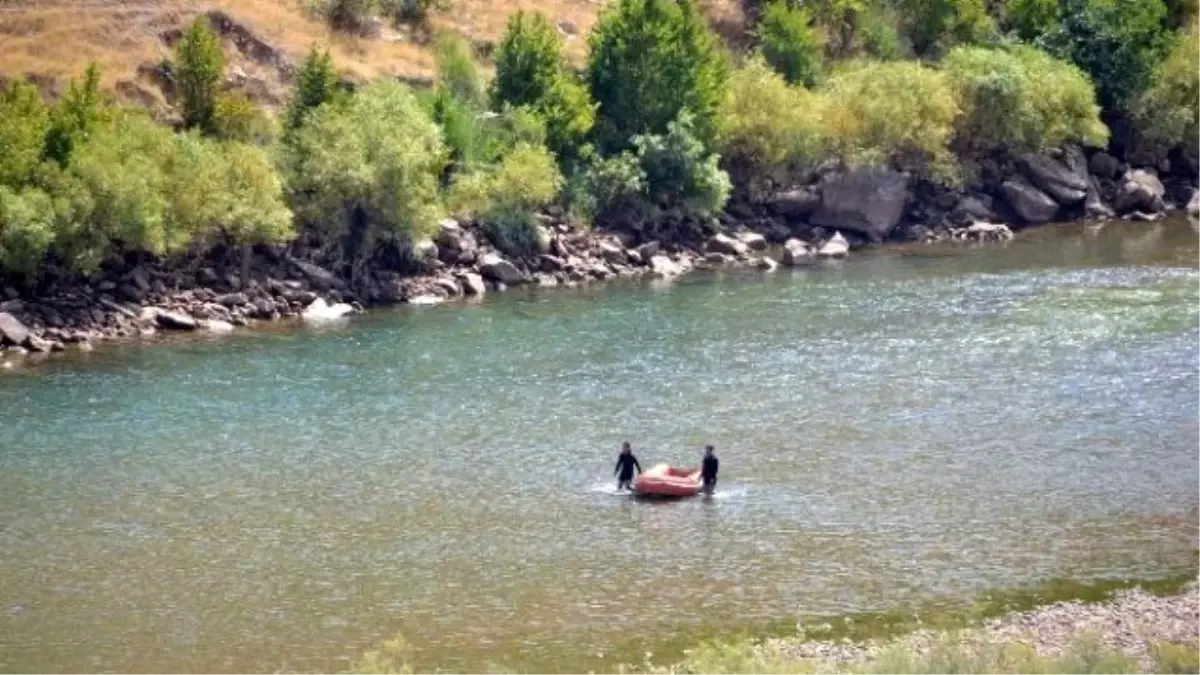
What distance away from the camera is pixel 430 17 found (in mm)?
128000

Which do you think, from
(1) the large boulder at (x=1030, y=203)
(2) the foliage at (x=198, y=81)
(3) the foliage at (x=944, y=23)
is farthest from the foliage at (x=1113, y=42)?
(2) the foliage at (x=198, y=81)

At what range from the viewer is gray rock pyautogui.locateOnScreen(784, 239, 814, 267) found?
107 metres

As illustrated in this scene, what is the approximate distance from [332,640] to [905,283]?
5503 centimetres

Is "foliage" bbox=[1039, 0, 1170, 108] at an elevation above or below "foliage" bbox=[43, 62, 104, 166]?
Result: above

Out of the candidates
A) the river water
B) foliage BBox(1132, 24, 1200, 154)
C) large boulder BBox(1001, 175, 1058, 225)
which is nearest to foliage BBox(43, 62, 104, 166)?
the river water

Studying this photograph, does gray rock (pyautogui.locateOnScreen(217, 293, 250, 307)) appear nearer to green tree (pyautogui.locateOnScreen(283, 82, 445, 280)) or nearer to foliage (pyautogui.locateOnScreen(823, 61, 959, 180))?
green tree (pyautogui.locateOnScreen(283, 82, 445, 280))

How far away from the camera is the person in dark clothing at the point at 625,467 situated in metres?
63.1

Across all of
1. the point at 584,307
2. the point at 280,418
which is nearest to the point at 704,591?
the point at 280,418

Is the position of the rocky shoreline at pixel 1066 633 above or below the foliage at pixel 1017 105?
below

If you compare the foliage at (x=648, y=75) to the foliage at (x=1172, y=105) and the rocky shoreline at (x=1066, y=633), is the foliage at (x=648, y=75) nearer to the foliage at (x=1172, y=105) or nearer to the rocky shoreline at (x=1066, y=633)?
the foliage at (x=1172, y=105)

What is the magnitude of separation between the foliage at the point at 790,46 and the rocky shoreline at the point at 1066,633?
78822mm

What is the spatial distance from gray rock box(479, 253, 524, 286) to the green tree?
3967mm

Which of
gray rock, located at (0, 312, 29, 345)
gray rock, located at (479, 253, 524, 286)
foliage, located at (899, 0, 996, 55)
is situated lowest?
gray rock, located at (0, 312, 29, 345)

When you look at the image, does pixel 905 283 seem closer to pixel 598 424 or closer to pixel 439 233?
pixel 439 233
